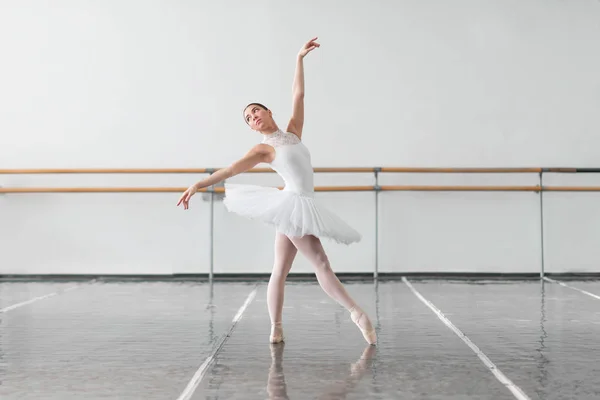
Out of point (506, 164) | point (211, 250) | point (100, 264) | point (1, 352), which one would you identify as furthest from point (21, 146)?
point (1, 352)

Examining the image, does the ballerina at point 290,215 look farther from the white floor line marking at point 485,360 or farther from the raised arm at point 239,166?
the white floor line marking at point 485,360

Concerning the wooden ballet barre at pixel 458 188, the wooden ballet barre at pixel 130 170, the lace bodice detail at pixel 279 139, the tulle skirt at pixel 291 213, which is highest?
the wooden ballet barre at pixel 130 170

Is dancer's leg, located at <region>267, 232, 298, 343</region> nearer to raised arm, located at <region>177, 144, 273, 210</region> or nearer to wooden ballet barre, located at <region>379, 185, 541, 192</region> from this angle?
raised arm, located at <region>177, 144, 273, 210</region>

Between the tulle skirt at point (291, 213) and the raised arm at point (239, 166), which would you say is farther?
the tulle skirt at point (291, 213)

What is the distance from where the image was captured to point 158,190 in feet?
25.8

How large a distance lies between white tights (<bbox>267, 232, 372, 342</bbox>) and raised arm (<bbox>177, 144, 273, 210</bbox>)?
342 mm

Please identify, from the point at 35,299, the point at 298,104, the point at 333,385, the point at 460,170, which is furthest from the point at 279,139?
the point at 460,170

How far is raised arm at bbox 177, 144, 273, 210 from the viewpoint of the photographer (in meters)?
3.71

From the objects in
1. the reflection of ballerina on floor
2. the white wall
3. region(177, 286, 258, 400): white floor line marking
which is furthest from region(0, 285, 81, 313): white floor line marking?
the reflection of ballerina on floor

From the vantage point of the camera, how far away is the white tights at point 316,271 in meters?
3.96

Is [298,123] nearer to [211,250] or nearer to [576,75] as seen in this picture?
[211,250]

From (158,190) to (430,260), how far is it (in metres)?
2.40

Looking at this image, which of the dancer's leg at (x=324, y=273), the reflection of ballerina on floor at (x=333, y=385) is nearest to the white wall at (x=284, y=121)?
the dancer's leg at (x=324, y=273)

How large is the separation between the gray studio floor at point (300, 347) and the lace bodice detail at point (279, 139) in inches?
33.5
